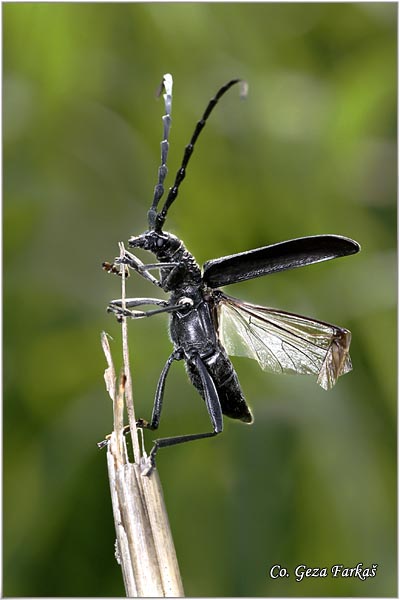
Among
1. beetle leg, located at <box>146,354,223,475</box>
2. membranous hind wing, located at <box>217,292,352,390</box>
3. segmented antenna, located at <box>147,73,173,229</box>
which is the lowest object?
beetle leg, located at <box>146,354,223,475</box>

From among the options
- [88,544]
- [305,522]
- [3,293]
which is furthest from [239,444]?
[3,293]

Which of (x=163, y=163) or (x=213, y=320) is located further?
(x=213, y=320)

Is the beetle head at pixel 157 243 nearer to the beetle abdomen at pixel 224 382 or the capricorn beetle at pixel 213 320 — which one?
the capricorn beetle at pixel 213 320

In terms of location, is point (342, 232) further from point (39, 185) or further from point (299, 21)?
point (39, 185)

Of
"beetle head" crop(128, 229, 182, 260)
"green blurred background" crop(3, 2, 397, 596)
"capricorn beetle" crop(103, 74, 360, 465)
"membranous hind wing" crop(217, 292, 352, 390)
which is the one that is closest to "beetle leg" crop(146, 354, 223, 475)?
"capricorn beetle" crop(103, 74, 360, 465)

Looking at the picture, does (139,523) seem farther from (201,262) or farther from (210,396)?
(201,262)

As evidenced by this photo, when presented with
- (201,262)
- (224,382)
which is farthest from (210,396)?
(201,262)

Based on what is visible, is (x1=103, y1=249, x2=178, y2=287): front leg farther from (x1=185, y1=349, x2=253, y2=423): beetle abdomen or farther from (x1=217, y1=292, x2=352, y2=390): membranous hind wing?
(x1=185, y1=349, x2=253, y2=423): beetle abdomen
